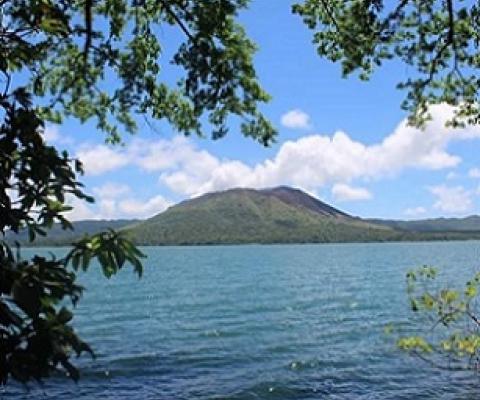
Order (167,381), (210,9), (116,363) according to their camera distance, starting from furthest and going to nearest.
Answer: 1. (116,363)
2. (167,381)
3. (210,9)

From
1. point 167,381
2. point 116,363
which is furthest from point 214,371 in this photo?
point 116,363

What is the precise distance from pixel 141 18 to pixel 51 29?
16.4 ft

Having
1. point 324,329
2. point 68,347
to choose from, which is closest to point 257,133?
point 68,347

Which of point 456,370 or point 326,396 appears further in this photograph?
point 456,370

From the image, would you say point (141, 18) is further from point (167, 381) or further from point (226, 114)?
point (167, 381)

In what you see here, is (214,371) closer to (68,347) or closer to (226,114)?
(226,114)

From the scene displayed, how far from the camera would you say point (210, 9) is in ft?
23.2

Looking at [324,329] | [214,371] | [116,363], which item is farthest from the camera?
[324,329]

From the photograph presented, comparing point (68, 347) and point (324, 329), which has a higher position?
point (68, 347)

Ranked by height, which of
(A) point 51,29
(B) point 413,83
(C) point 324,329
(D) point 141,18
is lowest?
(C) point 324,329

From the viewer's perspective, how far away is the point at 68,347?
3.26 meters

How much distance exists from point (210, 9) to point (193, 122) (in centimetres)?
226

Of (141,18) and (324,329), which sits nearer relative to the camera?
(141,18)

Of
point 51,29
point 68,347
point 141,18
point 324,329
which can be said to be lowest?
point 324,329
